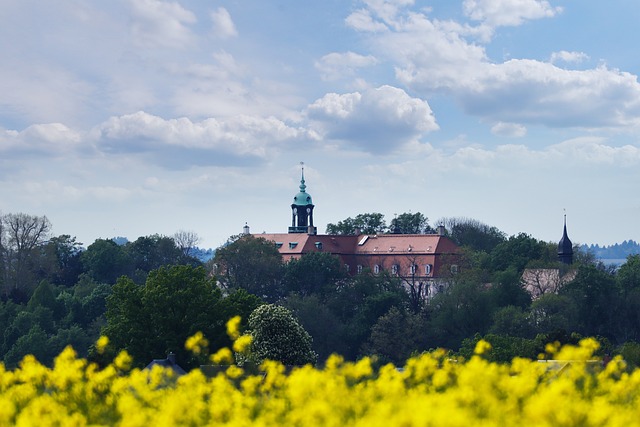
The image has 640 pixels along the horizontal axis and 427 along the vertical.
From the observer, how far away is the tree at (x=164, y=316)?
6222 cm

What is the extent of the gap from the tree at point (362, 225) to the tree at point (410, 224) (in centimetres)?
276

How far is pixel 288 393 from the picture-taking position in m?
16.6

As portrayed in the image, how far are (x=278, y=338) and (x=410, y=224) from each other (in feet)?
318

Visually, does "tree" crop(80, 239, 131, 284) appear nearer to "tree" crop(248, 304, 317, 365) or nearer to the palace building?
the palace building

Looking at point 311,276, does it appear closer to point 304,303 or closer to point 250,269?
point 250,269

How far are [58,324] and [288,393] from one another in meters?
82.4

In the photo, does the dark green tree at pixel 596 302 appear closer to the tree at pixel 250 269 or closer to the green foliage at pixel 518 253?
the green foliage at pixel 518 253

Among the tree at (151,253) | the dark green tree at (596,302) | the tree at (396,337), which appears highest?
the tree at (151,253)

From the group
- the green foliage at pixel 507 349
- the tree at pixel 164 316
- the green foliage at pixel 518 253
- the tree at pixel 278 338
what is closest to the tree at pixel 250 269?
the green foliage at pixel 518 253

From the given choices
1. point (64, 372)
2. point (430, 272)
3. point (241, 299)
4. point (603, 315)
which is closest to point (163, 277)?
point (241, 299)

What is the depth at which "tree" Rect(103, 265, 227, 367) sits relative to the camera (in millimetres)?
62219

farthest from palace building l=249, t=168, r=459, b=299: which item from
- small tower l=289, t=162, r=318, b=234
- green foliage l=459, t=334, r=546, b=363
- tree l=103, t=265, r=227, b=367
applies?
tree l=103, t=265, r=227, b=367

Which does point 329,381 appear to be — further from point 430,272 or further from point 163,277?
point 430,272

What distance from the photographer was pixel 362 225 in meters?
152
